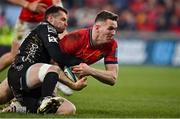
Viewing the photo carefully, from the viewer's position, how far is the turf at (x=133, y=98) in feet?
28.3

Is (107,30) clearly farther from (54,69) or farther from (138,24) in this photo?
(138,24)

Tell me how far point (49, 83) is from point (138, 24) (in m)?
15.7

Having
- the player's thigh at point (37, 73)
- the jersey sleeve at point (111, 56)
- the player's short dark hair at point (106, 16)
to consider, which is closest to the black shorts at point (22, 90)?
the player's thigh at point (37, 73)

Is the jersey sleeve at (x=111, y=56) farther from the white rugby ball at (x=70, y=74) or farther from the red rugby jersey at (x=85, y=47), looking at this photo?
the white rugby ball at (x=70, y=74)

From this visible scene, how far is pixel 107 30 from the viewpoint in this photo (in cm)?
825

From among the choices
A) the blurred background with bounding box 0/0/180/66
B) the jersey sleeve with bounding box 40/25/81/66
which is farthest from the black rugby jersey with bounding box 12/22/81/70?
the blurred background with bounding box 0/0/180/66

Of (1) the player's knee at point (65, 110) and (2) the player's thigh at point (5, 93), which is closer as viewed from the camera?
(1) the player's knee at point (65, 110)

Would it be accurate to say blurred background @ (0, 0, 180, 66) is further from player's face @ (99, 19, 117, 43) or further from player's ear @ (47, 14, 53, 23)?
player's face @ (99, 19, 117, 43)

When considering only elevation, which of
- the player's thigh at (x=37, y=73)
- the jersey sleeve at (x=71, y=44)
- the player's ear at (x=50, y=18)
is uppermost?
the player's ear at (x=50, y=18)

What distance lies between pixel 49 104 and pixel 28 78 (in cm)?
49

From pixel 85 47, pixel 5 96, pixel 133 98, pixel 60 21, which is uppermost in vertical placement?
pixel 60 21

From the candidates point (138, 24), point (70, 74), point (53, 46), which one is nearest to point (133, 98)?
point (70, 74)

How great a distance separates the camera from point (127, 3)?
2392cm

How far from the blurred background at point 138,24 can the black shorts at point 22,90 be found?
1190 centimetres
